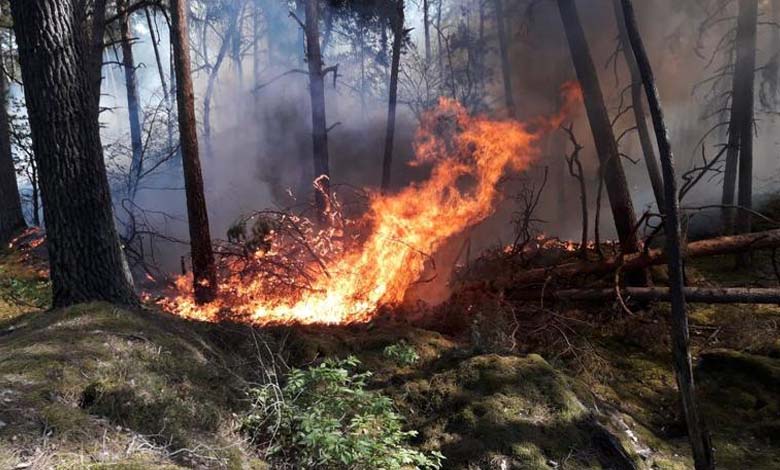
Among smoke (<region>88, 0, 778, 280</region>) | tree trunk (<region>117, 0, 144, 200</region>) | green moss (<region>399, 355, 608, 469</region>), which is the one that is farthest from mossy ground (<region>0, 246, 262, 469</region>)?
tree trunk (<region>117, 0, 144, 200</region>)


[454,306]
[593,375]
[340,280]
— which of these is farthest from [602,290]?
[340,280]

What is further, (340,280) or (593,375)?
(340,280)

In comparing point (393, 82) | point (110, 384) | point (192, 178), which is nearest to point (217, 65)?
point (393, 82)

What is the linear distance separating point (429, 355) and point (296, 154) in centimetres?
2045

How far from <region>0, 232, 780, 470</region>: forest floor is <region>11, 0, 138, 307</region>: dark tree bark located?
0.48m

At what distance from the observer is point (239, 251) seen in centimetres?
961

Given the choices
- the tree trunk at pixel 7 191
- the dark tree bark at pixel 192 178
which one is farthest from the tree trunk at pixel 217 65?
the dark tree bark at pixel 192 178

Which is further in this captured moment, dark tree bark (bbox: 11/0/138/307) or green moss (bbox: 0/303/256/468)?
dark tree bark (bbox: 11/0/138/307)

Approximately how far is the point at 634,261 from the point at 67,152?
25.8 feet

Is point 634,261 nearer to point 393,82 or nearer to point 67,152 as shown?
point 67,152

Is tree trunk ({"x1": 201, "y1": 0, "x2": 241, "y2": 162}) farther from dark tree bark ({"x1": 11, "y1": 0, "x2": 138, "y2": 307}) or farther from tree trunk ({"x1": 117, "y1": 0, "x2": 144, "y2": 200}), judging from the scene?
dark tree bark ({"x1": 11, "y1": 0, "x2": 138, "y2": 307})

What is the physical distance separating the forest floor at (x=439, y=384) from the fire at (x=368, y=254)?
1.25 metres

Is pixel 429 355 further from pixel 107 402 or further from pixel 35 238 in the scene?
pixel 35 238

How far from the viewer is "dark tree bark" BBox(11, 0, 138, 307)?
4367mm
